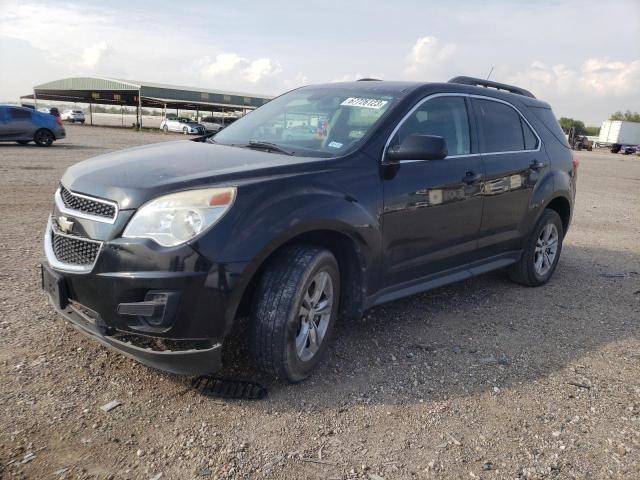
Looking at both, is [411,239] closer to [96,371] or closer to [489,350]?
[489,350]

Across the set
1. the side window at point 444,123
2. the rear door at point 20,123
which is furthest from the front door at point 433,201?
the rear door at point 20,123

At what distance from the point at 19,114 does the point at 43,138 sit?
1200 mm

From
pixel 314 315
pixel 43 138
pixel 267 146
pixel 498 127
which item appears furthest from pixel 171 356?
pixel 43 138

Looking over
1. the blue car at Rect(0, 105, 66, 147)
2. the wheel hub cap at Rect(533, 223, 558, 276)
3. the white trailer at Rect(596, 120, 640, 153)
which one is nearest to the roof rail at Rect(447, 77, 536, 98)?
the wheel hub cap at Rect(533, 223, 558, 276)

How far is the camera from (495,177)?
4.68 m

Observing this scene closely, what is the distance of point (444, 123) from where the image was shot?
4.35 m

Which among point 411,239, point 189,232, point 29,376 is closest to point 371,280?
point 411,239

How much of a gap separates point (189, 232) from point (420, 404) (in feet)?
5.39

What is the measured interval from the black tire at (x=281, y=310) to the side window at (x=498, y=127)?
226 cm

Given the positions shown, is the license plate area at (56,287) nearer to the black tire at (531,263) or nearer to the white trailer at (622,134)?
the black tire at (531,263)

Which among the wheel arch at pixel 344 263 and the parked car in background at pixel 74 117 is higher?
the wheel arch at pixel 344 263

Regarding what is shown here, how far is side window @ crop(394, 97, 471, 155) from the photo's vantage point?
4004mm

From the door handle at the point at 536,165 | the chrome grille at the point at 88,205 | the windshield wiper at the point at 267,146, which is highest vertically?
the windshield wiper at the point at 267,146

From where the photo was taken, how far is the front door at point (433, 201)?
12.4ft
